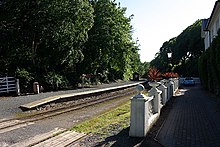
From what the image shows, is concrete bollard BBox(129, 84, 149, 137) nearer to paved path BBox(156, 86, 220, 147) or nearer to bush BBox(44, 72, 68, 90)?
paved path BBox(156, 86, 220, 147)

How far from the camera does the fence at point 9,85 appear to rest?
1720 cm

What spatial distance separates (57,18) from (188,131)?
15.7 metres

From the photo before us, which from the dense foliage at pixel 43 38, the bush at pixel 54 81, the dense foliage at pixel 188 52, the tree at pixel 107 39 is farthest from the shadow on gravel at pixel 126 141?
the dense foliage at pixel 188 52

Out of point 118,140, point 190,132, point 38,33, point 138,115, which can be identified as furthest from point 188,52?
point 118,140

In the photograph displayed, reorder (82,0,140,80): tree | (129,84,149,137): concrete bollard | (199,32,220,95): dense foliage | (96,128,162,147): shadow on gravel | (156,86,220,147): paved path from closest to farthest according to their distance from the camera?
1. (96,128,162,147): shadow on gravel
2. (156,86,220,147): paved path
3. (129,84,149,137): concrete bollard
4. (199,32,220,95): dense foliage
5. (82,0,140,80): tree

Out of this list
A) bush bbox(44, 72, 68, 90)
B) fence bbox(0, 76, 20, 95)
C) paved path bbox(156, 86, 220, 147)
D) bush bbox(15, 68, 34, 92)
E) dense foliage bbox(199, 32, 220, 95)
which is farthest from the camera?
bush bbox(44, 72, 68, 90)

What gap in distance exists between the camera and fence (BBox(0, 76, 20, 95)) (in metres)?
17.2

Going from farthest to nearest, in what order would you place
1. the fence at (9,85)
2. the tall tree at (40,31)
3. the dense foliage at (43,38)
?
the tall tree at (40,31) < the dense foliage at (43,38) < the fence at (9,85)

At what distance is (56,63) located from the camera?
23172 millimetres

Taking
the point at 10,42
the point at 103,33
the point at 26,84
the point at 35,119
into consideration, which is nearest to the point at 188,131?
the point at 35,119

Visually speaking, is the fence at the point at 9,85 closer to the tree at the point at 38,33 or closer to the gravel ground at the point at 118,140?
the tree at the point at 38,33

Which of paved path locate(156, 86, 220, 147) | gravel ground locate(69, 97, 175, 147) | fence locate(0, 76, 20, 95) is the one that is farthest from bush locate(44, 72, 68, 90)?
gravel ground locate(69, 97, 175, 147)

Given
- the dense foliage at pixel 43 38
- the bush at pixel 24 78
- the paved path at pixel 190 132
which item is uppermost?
the dense foliage at pixel 43 38

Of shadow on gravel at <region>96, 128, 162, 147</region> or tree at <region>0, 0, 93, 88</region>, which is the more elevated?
tree at <region>0, 0, 93, 88</region>
